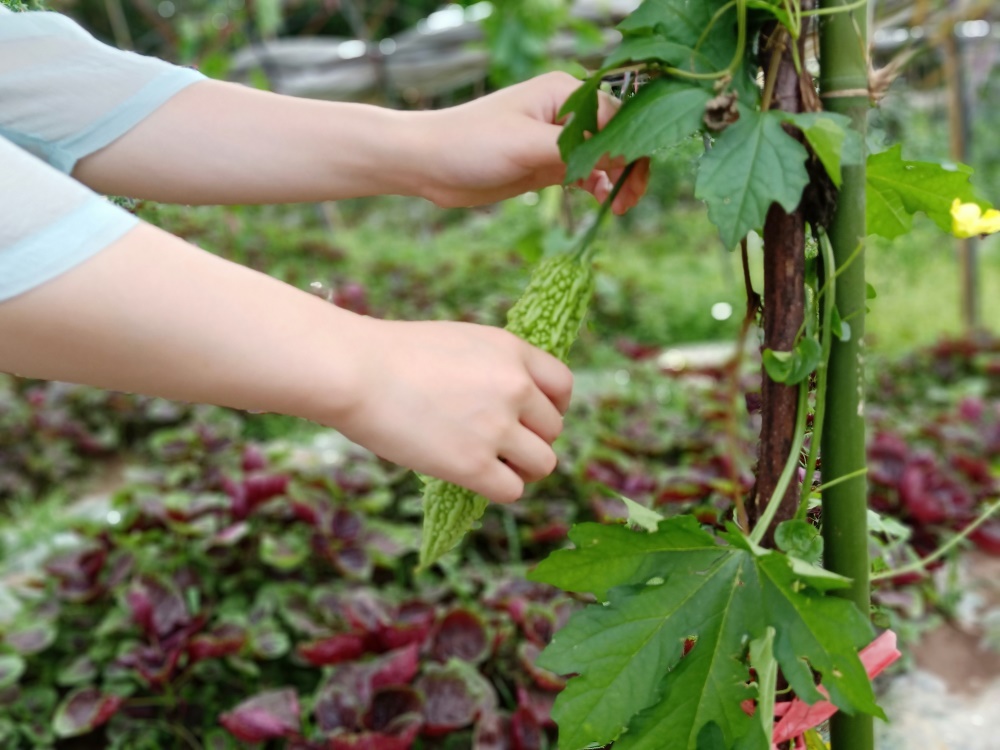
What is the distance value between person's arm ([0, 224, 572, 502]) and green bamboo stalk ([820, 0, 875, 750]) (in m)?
0.27

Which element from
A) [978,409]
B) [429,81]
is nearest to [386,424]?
[978,409]

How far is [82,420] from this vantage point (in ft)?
10.5

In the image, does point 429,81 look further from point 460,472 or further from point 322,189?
point 460,472

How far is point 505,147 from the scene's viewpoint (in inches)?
34.6

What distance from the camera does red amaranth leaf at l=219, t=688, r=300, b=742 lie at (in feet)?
4.52

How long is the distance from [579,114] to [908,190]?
0.92ft

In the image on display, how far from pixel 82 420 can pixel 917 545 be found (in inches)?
110

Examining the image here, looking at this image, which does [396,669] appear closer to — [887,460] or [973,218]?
[973,218]

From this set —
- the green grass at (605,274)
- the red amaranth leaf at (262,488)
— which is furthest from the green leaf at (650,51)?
the green grass at (605,274)

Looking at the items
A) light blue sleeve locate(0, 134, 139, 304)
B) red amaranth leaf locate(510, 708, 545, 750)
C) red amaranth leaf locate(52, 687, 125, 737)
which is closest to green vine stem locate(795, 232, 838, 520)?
light blue sleeve locate(0, 134, 139, 304)

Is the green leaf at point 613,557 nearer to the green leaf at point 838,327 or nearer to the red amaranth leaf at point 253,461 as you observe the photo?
Answer: the green leaf at point 838,327

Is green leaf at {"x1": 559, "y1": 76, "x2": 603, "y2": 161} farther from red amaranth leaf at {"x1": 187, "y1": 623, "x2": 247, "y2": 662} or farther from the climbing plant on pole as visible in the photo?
red amaranth leaf at {"x1": 187, "y1": 623, "x2": 247, "y2": 662}

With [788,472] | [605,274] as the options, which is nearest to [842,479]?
[788,472]

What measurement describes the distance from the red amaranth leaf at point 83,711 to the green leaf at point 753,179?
1.38 metres
